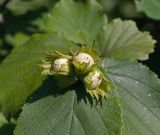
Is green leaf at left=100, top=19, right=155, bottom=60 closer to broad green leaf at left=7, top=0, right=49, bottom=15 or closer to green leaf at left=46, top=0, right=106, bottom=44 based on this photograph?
green leaf at left=46, top=0, right=106, bottom=44

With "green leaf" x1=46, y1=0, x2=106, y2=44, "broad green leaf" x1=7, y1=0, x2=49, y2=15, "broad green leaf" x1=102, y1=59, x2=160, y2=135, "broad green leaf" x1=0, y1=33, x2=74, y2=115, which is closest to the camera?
"broad green leaf" x1=102, y1=59, x2=160, y2=135

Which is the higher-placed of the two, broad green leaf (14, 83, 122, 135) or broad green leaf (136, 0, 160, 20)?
broad green leaf (136, 0, 160, 20)

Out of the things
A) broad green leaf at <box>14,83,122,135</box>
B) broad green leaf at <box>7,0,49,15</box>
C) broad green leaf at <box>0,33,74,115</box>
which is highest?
broad green leaf at <box>7,0,49,15</box>

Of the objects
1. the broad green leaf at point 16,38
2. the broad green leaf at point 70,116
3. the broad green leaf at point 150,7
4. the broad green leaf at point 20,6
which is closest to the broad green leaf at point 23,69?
the broad green leaf at point 70,116

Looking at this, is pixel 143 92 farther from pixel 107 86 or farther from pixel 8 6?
pixel 8 6

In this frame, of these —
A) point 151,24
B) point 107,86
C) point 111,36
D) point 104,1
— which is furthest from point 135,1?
point 104,1

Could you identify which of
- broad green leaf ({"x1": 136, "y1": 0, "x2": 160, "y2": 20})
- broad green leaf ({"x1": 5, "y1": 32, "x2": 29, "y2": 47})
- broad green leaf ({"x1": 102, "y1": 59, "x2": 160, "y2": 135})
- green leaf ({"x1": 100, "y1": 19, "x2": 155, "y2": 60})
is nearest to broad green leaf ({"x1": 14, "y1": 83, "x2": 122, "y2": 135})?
broad green leaf ({"x1": 102, "y1": 59, "x2": 160, "y2": 135})
